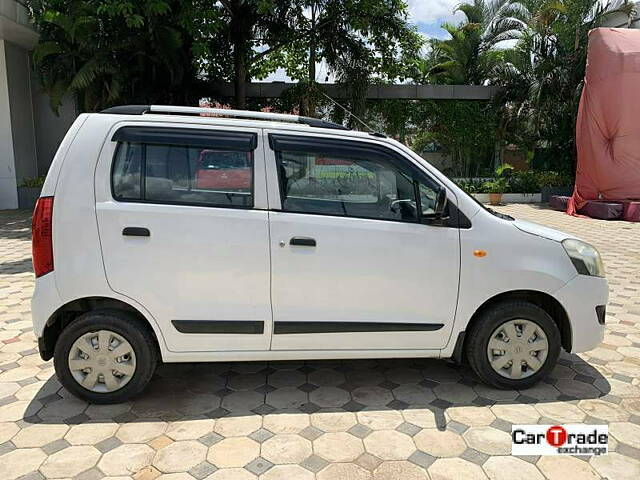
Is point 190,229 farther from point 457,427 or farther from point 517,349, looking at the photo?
point 517,349

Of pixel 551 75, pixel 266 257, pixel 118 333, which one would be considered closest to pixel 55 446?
pixel 118 333

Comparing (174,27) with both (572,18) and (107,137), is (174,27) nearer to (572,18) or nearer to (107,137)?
(107,137)

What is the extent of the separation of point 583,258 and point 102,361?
10.5 ft

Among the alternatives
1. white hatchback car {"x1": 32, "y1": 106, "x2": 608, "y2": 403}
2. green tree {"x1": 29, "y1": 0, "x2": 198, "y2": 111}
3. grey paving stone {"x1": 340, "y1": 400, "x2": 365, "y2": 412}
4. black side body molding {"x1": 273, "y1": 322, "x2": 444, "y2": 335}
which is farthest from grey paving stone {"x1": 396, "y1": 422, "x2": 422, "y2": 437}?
green tree {"x1": 29, "y1": 0, "x2": 198, "y2": 111}

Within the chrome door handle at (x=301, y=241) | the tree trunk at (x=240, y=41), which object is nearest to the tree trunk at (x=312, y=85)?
the tree trunk at (x=240, y=41)

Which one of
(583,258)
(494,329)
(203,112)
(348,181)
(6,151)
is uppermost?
(6,151)

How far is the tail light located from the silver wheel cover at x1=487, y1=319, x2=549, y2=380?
2851 mm

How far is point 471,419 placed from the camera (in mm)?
3082

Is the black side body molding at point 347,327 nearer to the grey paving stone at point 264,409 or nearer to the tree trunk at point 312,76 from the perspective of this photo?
the grey paving stone at point 264,409

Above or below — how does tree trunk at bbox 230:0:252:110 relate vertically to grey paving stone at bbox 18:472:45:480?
above

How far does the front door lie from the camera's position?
3098 mm

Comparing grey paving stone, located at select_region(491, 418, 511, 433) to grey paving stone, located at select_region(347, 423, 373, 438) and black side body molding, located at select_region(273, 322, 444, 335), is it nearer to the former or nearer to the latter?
black side body molding, located at select_region(273, 322, 444, 335)

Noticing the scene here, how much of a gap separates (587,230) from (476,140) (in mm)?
7705

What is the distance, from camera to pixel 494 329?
129 inches
